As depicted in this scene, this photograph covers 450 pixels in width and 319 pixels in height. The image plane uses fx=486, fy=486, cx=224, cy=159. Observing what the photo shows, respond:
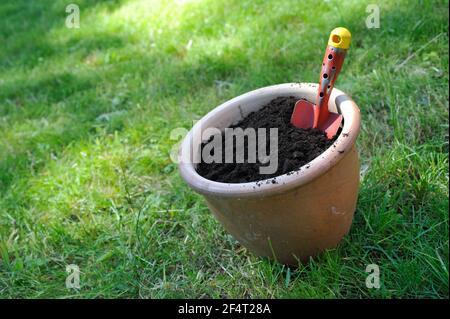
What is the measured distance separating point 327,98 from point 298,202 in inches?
15.3

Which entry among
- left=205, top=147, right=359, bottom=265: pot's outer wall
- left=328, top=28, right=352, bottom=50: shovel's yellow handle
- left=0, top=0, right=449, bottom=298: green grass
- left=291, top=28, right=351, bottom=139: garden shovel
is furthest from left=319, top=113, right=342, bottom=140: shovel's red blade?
left=0, top=0, right=449, bottom=298: green grass

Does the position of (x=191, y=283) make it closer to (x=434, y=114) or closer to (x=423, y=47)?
(x=434, y=114)

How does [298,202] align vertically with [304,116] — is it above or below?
below

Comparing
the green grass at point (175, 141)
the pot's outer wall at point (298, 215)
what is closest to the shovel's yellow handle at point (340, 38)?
the pot's outer wall at point (298, 215)

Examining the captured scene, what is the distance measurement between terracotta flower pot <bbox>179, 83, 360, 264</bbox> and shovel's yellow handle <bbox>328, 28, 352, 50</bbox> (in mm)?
195

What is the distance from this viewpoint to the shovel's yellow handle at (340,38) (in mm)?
1449

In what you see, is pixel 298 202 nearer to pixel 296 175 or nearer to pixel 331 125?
pixel 296 175

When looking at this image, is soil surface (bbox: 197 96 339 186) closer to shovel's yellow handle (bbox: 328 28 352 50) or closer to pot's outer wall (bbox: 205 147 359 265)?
pot's outer wall (bbox: 205 147 359 265)

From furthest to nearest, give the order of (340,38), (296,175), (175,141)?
(175,141) → (340,38) → (296,175)

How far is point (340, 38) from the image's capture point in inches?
57.2

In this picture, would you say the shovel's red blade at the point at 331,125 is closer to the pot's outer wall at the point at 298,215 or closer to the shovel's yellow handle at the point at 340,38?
the pot's outer wall at the point at 298,215

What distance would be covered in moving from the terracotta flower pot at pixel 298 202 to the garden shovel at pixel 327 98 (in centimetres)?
5

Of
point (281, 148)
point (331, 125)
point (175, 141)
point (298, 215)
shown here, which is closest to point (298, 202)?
point (298, 215)
